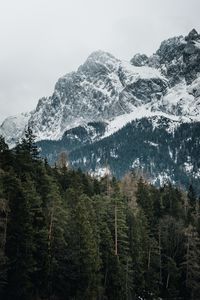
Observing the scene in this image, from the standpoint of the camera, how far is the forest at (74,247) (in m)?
58.3

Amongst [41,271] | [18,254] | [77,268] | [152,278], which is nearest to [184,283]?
[152,278]

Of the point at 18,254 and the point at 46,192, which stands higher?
the point at 46,192

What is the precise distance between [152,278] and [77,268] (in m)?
22.8

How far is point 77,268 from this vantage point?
67125 mm

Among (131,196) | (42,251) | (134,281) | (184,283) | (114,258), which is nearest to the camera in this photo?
(42,251)

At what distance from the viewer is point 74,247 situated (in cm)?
6738

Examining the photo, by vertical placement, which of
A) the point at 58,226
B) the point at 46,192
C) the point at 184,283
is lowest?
the point at 184,283

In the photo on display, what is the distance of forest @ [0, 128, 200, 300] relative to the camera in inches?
2297

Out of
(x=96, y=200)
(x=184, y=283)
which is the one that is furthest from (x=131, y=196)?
(x=96, y=200)

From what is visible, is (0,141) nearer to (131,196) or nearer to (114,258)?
(114,258)

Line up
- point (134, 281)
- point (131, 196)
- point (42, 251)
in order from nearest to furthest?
point (42, 251), point (134, 281), point (131, 196)

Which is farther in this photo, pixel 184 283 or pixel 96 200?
pixel 184 283

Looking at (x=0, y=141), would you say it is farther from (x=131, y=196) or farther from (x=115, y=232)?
(x=131, y=196)

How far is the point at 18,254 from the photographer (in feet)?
189
